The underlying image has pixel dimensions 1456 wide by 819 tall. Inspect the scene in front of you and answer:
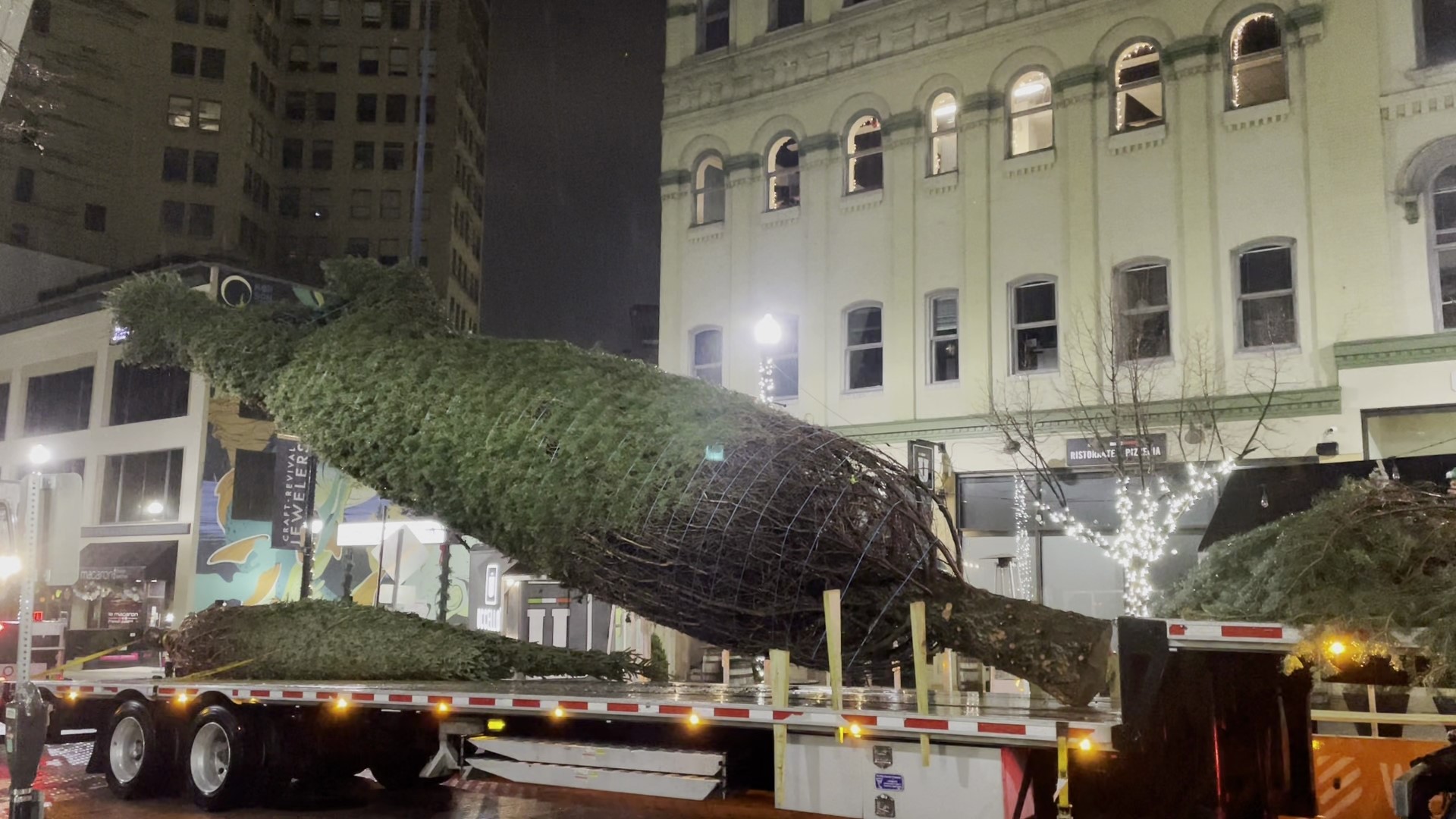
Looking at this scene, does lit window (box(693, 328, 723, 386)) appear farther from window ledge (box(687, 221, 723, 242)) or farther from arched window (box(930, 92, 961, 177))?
arched window (box(930, 92, 961, 177))

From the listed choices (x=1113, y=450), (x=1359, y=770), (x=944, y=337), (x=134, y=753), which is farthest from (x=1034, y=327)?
(x=134, y=753)

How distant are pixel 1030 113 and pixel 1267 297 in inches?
196

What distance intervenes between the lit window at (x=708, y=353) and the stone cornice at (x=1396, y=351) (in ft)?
35.2

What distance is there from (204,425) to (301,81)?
39303 millimetres

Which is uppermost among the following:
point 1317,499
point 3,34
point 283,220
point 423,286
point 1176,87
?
point 283,220

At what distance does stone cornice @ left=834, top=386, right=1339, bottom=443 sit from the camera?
16719 millimetres

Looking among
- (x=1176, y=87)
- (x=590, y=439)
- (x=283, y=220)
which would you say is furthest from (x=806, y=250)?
(x=283, y=220)

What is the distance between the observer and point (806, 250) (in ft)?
71.4

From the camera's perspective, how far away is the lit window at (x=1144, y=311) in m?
18.1

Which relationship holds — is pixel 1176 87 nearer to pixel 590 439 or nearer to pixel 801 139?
pixel 801 139

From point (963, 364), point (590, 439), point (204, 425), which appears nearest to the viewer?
point (590, 439)

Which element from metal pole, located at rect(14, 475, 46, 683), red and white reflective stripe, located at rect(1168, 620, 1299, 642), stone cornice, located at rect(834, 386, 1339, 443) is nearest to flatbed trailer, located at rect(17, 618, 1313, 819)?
red and white reflective stripe, located at rect(1168, 620, 1299, 642)

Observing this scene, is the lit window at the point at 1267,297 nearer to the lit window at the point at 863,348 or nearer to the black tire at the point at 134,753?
the lit window at the point at 863,348

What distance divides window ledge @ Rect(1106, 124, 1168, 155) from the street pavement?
13210 millimetres
